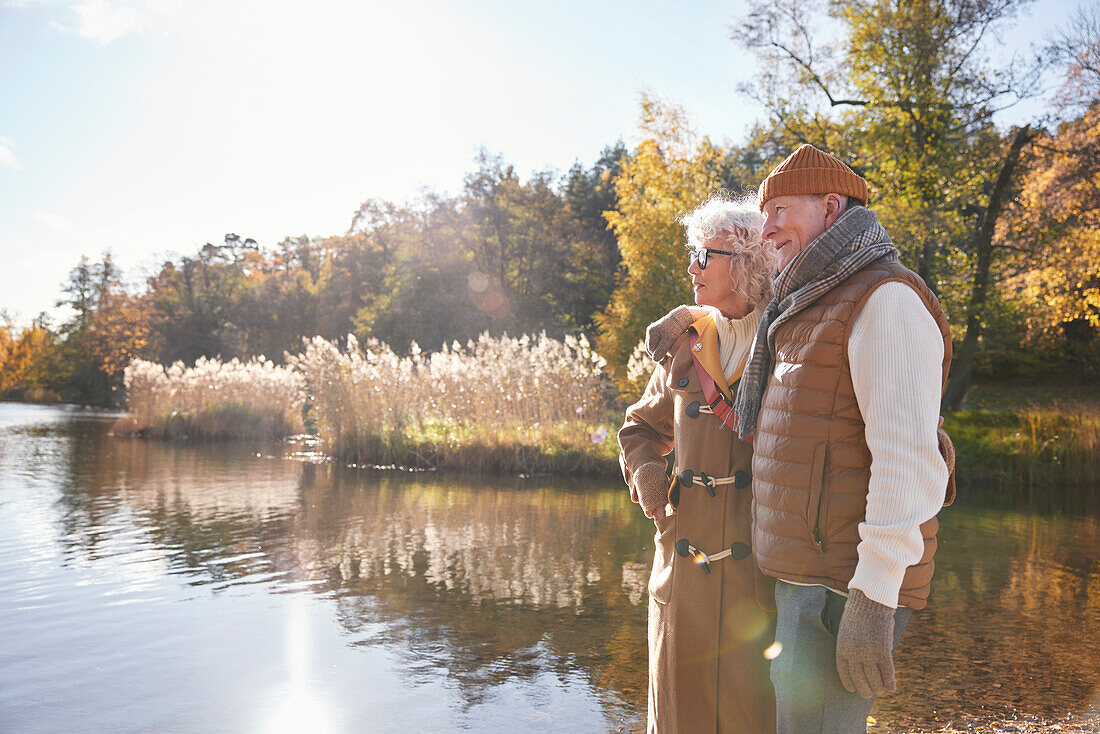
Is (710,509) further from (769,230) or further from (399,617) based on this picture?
(399,617)

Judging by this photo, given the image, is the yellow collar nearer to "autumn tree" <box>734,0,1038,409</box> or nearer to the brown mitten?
the brown mitten

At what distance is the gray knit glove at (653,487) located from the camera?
2.17 meters

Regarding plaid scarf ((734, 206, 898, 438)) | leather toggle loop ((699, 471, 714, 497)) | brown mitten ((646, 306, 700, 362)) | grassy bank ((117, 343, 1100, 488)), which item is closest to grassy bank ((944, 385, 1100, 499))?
grassy bank ((117, 343, 1100, 488))

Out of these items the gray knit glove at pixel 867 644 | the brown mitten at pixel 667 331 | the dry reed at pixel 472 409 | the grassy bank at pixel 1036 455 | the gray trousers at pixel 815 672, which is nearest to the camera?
the gray knit glove at pixel 867 644

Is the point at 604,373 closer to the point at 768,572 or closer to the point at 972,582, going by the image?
the point at 972,582

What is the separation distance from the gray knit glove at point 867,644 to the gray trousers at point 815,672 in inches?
3.4

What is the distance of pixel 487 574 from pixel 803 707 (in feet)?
14.9

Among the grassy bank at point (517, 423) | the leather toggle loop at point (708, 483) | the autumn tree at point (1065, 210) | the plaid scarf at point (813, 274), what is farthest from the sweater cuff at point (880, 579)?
the autumn tree at point (1065, 210)

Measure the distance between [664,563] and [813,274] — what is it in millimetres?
860

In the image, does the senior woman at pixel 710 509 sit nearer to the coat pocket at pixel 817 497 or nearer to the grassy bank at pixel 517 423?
the coat pocket at pixel 817 497

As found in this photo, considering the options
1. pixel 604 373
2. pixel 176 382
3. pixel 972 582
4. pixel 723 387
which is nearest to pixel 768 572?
pixel 723 387

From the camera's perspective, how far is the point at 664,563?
217cm

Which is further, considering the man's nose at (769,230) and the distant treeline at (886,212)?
the distant treeline at (886,212)

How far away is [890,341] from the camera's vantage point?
156cm
